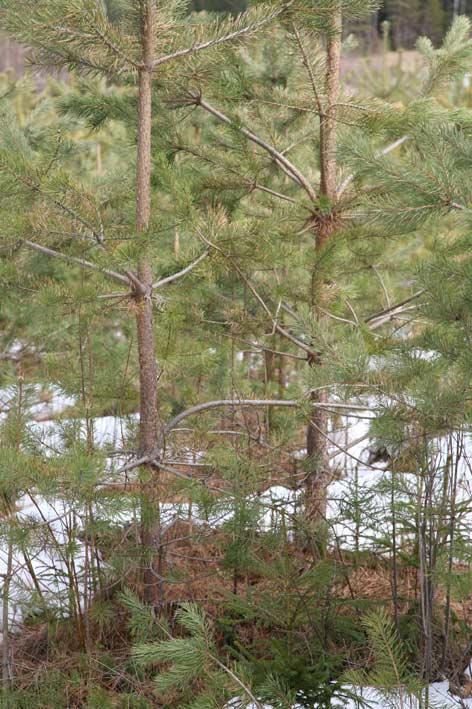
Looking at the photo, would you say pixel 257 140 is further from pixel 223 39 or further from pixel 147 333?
pixel 147 333

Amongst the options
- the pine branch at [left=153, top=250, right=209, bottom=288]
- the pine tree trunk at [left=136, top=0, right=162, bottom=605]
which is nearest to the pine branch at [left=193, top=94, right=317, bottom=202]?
the pine tree trunk at [left=136, top=0, right=162, bottom=605]

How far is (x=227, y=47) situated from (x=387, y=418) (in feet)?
6.03

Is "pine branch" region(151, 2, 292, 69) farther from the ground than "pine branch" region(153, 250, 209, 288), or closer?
farther from the ground

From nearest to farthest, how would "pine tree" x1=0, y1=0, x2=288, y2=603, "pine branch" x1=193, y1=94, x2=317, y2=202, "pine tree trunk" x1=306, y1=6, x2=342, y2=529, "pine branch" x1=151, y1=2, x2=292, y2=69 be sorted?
1. "pine tree" x1=0, y1=0, x2=288, y2=603
2. "pine branch" x1=151, y1=2, x2=292, y2=69
3. "pine branch" x1=193, y1=94, x2=317, y2=202
4. "pine tree trunk" x1=306, y1=6, x2=342, y2=529

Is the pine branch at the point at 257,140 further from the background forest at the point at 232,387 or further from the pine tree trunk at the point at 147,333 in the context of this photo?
the pine tree trunk at the point at 147,333

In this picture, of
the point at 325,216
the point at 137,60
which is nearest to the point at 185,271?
the point at 137,60

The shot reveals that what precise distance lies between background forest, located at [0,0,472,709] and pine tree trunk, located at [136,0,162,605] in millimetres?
13

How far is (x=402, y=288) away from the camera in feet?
18.9

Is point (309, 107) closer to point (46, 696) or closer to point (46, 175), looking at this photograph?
point (46, 175)

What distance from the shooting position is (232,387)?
3668 mm

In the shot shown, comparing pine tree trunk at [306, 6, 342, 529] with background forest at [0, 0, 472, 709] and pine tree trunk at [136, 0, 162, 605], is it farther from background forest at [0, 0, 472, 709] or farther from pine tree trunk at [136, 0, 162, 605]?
pine tree trunk at [136, 0, 162, 605]

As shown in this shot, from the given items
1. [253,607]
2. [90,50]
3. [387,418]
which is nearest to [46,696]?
[253,607]

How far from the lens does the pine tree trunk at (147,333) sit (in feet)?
11.2

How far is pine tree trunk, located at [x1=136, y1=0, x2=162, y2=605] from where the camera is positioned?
3.42 m
